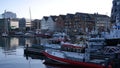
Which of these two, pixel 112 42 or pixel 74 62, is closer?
pixel 74 62

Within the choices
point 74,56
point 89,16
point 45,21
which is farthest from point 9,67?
point 45,21

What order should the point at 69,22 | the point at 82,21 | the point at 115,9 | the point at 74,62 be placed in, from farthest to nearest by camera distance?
the point at 69,22 → the point at 82,21 → the point at 115,9 → the point at 74,62

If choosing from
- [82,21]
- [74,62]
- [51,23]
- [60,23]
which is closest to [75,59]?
[74,62]

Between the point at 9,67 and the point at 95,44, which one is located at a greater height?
the point at 95,44

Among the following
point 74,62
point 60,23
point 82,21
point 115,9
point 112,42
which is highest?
point 115,9

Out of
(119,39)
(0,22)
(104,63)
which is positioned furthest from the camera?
(0,22)

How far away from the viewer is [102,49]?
40375 mm

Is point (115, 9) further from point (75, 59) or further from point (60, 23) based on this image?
point (60, 23)

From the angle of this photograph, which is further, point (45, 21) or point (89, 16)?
point (45, 21)

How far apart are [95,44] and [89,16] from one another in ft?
321

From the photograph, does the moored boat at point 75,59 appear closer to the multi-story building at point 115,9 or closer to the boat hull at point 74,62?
the boat hull at point 74,62

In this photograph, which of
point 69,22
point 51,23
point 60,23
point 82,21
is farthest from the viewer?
point 51,23

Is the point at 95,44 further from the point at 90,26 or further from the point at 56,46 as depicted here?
the point at 90,26

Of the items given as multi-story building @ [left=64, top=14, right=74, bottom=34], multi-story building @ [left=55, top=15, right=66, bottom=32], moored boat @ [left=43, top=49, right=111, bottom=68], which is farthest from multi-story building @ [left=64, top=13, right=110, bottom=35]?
moored boat @ [left=43, top=49, right=111, bottom=68]
